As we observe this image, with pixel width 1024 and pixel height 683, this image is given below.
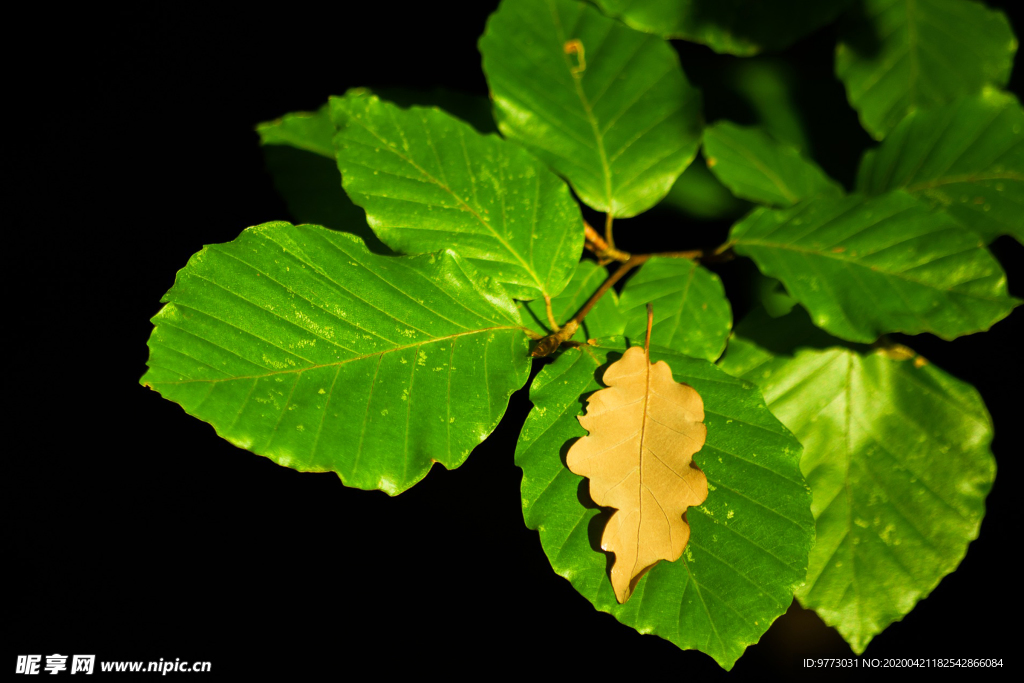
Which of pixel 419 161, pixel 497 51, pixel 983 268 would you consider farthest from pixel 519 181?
pixel 983 268

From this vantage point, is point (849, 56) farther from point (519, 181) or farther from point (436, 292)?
point (436, 292)

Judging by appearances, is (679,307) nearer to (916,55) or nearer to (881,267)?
(881,267)

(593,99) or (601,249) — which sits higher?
(593,99)

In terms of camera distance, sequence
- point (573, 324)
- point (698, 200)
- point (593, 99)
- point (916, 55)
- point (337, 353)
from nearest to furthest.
→ point (337, 353) < point (573, 324) < point (593, 99) < point (916, 55) < point (698, 200)

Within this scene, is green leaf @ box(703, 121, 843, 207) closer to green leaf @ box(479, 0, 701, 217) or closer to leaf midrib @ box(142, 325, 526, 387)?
green leaf @ box(479, 0, 701, 217)

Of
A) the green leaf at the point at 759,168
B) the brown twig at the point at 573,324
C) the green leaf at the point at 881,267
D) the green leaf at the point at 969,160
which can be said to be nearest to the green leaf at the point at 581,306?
the brown twig at the point at 573,324

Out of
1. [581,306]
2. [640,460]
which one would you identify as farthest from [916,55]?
[640,460]
